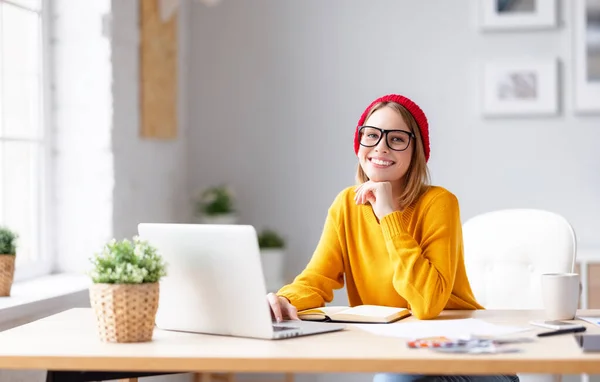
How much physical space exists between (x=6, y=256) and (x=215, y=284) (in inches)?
39.9

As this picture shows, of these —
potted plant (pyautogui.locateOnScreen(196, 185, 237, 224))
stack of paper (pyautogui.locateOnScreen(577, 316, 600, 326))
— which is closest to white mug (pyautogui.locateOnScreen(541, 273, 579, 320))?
stack of paper (pyautogui.locateOnScreen(577, 316, 600, 326))

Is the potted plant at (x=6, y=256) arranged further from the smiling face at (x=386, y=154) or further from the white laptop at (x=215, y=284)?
the smiling face at (x=386, y=154)

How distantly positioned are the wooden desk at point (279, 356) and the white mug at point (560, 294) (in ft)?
0.62

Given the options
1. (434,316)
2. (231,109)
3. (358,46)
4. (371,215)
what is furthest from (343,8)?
(434,316)

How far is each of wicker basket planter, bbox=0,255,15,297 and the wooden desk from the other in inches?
31.8

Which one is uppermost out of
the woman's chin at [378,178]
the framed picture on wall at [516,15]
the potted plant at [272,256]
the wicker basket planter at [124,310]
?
the framed picture on wall at [516,15]

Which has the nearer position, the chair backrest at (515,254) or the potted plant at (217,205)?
the chair backrest at (515,254)

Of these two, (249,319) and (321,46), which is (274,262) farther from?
(249,319)

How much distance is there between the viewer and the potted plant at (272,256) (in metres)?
3.88

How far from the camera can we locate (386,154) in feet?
7.02

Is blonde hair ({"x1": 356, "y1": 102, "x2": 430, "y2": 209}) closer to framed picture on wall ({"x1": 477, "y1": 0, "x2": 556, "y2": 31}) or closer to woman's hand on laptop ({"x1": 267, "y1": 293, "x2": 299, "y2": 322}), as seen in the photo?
woman's hand on laptop ({"x1": 267, "y1": 293, "x2": 299, "y2": 322})

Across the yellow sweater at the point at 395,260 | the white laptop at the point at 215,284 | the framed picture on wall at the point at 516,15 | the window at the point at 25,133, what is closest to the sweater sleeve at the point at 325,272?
the yellow sweater at the point at 395,260

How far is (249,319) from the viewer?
5.49ft

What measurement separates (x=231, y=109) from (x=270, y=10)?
502 mm
